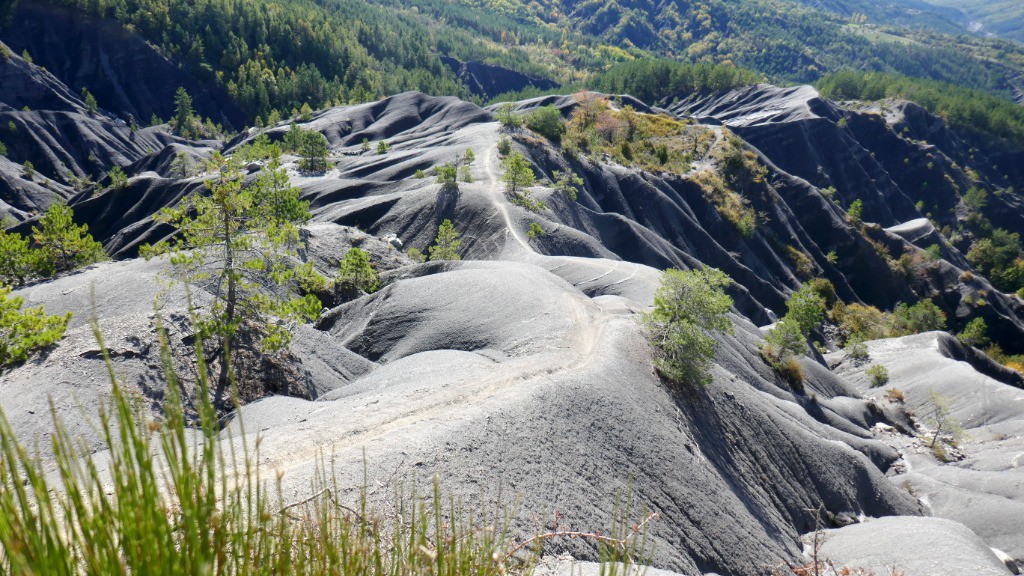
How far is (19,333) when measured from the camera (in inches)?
739

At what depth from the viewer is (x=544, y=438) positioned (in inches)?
606

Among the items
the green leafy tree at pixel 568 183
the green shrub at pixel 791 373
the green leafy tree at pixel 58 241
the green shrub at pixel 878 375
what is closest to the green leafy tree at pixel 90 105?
the green leafy tree at pixel 58 241

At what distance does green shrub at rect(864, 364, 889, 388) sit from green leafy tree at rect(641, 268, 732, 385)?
42385 millimetres

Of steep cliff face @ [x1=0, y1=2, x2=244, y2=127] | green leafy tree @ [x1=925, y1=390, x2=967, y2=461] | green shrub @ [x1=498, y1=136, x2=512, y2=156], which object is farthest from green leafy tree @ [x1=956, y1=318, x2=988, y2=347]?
steep cliff face @ [x1=0, y1=2, x2=244, y2=127]

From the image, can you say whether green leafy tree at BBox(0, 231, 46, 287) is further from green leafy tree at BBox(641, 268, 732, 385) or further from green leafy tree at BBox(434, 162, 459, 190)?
green leafy tree at BBox(641, 268, 732, 385)

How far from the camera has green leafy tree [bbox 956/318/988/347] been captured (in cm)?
7881

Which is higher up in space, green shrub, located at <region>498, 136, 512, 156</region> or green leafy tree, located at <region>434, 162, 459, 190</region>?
green shrub, located at <region>498, 136, 512, 156</region>

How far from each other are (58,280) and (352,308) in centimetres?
1555

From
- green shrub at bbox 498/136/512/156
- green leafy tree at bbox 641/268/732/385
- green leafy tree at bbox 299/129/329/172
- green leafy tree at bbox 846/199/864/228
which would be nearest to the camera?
green leafy tree at bbox 641/268/732/385

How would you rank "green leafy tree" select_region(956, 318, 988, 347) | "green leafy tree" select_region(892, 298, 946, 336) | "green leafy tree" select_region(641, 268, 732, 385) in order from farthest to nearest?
"green leafy tree" select_region(892, 298, 946, 336) < "green leafy tree" select_region(956, 318, 988, 347) < "green leafy tree" select_region(641, 268, 732, 385)

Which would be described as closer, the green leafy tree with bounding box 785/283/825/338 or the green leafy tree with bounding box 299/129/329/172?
the green leafy tree with bounding box 785/283/825/338

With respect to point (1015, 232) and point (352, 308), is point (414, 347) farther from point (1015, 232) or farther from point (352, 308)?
point (1015, 232)

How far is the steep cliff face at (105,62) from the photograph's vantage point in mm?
138625

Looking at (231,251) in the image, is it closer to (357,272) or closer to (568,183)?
(357,272)
